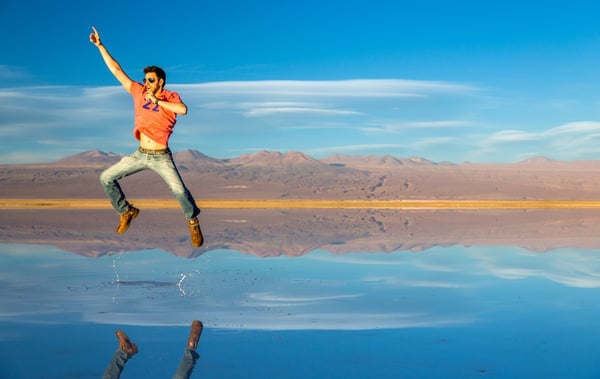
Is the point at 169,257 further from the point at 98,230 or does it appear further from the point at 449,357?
the point at 449,357

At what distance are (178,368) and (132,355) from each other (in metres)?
0.70

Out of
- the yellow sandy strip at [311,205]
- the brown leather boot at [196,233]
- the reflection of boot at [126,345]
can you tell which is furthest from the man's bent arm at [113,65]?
the yellow sandy strip at [311,205]

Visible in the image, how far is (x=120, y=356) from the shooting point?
7.75 metres

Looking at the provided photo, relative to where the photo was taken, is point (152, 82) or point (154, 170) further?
point (154, 170)

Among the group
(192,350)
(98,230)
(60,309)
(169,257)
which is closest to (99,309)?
(60,309)

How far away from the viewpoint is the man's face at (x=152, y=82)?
9039 mm

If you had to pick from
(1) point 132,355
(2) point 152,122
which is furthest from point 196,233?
(1) point 132,355

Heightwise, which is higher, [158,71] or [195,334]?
[158,71]

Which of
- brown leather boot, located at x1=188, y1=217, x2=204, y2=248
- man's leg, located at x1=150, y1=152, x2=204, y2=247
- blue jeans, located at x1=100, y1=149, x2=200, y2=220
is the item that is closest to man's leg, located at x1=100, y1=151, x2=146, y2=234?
blue jeans, located at x1=100, y1=149, x2=200, y2=220

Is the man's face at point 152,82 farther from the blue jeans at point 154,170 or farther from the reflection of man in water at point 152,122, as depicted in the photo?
the blue jeans at point 154,170

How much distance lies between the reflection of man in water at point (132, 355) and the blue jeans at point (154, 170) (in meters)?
1.58

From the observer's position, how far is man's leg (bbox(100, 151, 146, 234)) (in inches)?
375

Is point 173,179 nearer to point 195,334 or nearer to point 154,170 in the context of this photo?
point 154,170

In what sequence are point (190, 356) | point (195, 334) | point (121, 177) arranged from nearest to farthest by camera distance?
point (190, 356) < point (195, 334) < point (121, 177)
